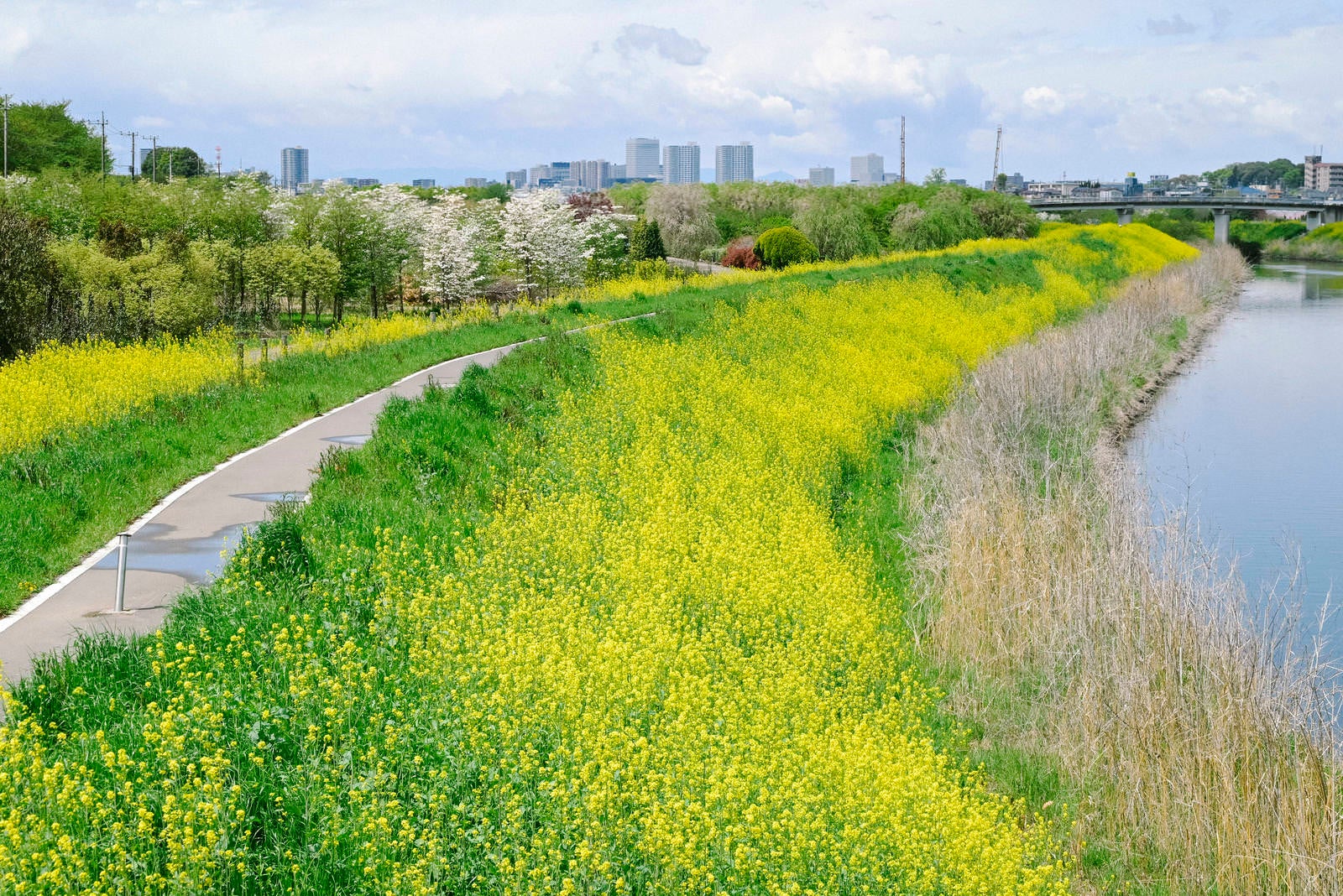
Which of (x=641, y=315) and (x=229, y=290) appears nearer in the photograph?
(x=641, y=315)

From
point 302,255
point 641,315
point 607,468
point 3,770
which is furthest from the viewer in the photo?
point 302,255

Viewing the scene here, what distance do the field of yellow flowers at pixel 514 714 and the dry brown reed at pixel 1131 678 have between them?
0.74 meters

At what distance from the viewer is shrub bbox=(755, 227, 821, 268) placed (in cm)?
4519

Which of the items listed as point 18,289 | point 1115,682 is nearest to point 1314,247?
point 18,289

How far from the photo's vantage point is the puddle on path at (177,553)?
9547 millimetres

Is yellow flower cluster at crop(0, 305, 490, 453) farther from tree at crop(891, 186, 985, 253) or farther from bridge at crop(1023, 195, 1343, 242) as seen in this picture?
bridge at crop(1023, 195, 1343, 242)

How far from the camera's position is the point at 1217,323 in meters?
47.2

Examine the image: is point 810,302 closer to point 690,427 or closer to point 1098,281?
point 690,427

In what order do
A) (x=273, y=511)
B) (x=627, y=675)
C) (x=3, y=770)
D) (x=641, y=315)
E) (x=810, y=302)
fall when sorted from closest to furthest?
1. (x=3, y=770)
2. (x=627, y=675)
3. (x=273, y=511)
4. (x=641, y=315)
5. (x=810, y=302)

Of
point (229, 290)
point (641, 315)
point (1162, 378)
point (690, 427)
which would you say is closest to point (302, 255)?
point (229, 290)

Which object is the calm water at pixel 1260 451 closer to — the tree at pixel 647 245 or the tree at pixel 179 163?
the tree at pixel 647 245

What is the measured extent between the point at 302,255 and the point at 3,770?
3175 centimetres

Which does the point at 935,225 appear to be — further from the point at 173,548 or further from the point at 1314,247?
the point at 1314,247

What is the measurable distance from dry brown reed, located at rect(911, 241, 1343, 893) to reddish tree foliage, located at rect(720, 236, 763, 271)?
31671 mm
